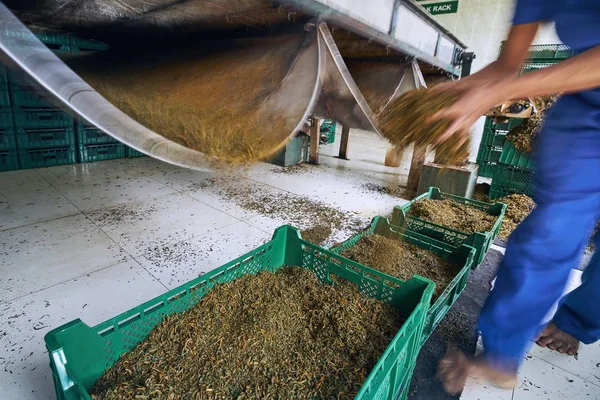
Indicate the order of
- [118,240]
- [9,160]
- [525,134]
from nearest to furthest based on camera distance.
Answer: [118,240]
[525,134]
[9,160]

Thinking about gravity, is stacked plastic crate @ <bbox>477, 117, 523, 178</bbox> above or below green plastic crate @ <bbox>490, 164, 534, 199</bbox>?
above

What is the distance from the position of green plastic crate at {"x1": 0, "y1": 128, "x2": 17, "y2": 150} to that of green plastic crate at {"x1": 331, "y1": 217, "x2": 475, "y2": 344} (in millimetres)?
3624

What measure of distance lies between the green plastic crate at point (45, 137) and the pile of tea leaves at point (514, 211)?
4.57 m

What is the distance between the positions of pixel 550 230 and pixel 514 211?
2.34 meters

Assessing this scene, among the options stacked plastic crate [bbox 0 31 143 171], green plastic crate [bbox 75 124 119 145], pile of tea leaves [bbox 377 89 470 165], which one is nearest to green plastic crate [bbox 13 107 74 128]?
stacked plastic crate [bbox 0 31 143 171]

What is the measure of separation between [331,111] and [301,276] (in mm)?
996

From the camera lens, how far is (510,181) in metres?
3.18

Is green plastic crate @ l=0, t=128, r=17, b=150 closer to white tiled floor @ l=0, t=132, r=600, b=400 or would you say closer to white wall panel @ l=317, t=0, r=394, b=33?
white tiled floor @ l=0, t=132, r=600, b=400

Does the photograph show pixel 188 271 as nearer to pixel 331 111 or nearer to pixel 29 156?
pixel 331 111

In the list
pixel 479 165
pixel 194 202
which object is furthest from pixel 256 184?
pixel 479 165

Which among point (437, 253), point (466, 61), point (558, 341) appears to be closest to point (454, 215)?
point (437, 253)

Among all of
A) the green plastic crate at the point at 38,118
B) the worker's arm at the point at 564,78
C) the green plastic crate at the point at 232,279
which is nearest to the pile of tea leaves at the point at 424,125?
the worker's arm at the point at 564,78

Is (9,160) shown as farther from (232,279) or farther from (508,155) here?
(508,155)

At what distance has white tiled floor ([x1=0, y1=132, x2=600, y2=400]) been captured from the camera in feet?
4.15
